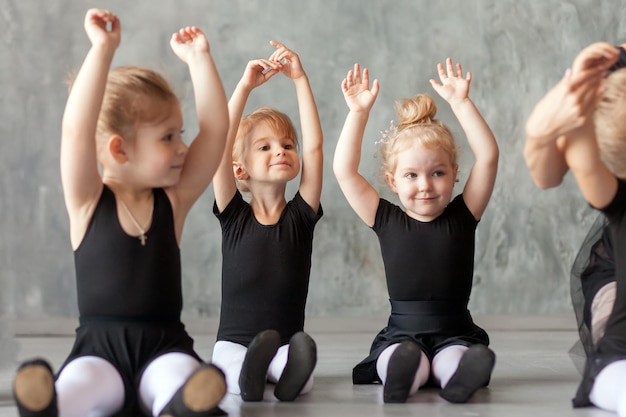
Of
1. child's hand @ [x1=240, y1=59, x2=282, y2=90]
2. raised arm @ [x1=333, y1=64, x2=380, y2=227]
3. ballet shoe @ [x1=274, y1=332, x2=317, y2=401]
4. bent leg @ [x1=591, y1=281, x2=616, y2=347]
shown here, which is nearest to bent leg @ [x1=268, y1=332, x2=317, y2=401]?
ballet shoe @ [x1=274, y1=332, x2=317, y2=401]

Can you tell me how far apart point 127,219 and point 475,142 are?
3.05 feet

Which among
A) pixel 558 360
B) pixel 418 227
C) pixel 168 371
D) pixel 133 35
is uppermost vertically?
pixel 133 35

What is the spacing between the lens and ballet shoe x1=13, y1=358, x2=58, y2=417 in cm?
158

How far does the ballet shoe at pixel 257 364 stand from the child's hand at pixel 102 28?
686 mm

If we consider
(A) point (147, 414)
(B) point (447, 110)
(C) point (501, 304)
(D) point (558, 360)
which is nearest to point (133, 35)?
(B) point (447, 110)

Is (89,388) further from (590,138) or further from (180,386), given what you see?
(590,138)

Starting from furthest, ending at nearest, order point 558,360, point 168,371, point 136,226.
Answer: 1. point 558,360
2. point 136,226
3. point 168,371

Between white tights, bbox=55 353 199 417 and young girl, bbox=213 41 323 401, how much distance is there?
0.50 meters

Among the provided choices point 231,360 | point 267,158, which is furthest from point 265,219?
point 231,360

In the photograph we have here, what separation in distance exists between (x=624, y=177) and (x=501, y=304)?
2238 millimetres

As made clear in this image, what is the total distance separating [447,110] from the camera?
4039 millimetres

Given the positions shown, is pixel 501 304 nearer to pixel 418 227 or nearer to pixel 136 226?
pixel 418 227

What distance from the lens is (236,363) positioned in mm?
2256

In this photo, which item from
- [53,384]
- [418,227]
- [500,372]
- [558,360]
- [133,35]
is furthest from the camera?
[133,35]
